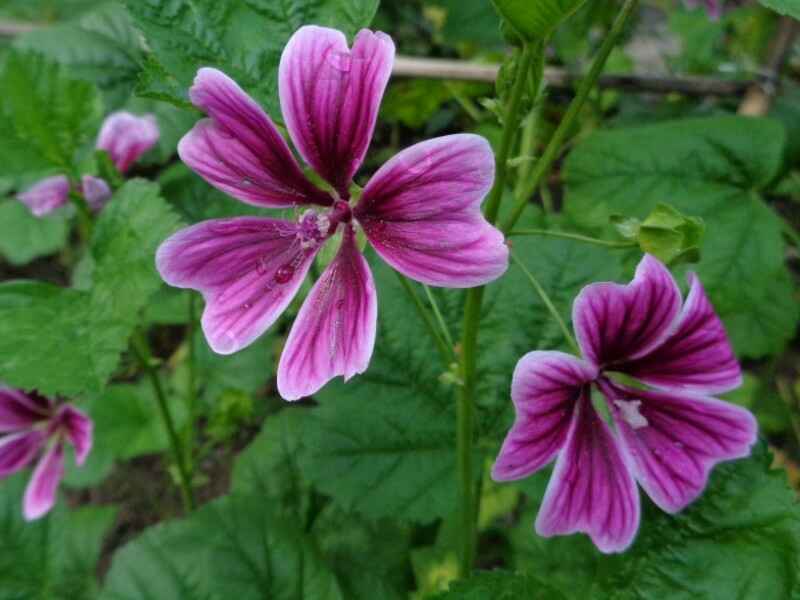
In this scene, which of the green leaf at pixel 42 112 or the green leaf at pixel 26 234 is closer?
the green leaf at pixel 42 112

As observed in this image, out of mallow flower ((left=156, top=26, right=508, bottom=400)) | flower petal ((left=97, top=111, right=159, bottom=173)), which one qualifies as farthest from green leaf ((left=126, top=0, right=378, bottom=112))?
flower petal ((left=97, top=111, right=159, bottom=173))

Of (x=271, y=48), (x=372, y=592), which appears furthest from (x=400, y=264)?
(x=372, y=592)

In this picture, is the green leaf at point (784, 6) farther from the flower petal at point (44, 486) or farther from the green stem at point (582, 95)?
the flower petal at point (44, 486)

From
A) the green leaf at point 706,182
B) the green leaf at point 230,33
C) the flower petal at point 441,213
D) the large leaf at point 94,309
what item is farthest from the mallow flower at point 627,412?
the green leaf at point 706,182

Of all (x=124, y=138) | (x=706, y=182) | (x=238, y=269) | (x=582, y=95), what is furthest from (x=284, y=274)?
(x=706, y=182)

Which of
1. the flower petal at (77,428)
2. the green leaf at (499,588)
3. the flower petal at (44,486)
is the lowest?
the flower petal at (44,486)

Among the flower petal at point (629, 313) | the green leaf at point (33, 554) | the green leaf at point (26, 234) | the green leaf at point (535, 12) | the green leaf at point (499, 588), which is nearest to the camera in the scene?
the green leaf at point (535, 12)

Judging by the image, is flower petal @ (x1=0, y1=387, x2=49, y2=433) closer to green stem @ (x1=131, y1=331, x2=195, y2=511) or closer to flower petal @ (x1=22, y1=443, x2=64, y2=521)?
flower petal @ (x1=22, y1=443, x2=64, y2=521)

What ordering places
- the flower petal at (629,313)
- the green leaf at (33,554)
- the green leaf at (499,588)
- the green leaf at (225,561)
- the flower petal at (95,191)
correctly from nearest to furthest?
the flower petal at (629,313)
the green leaf at (499,588)
the green leaf at (225,561)
the flower petal at (95,191)
the green leaf at (33,554)
